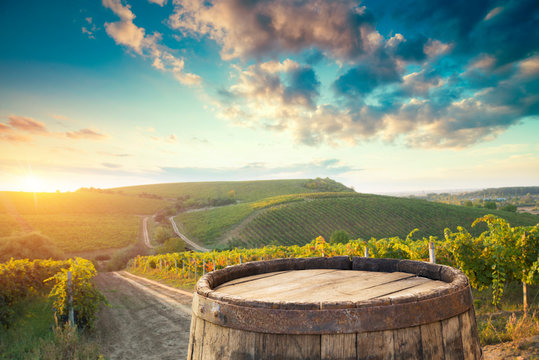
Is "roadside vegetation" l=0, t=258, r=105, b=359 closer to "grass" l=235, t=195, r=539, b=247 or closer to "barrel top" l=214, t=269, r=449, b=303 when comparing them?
"barrel top" l=214, t=269, r=449, b=303

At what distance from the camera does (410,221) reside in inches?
1919

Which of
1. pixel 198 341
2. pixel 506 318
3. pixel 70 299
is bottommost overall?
pixel 70 299

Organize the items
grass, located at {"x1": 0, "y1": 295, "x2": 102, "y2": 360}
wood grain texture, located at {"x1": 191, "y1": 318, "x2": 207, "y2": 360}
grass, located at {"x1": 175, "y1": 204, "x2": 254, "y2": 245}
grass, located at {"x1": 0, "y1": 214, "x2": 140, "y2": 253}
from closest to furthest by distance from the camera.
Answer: wood grain texture, located at {"x1": 191, "y1": 318, "x2": 207, "y2": 360} < grass, located at {"x1": 0, "y1": 295, "x2": 102, "y2": 360} < grass, located at {"x1": 0, "y1": 214, "x2": 140, "y2": 253} < grass, located at {"x1": 175, "y1": 204, "x2": 254, "y2": 245}

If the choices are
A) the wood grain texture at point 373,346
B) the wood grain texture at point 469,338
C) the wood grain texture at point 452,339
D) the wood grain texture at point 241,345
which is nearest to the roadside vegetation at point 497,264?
the wood grain texture at point 469,338

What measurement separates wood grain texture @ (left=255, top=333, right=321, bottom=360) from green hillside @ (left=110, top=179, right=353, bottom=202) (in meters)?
89.8

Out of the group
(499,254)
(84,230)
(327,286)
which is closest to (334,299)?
(327,286)

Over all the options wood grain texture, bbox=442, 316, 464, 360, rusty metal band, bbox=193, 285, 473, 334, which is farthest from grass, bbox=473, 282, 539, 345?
rusty metal band, bbox=193, 285, 473, 334

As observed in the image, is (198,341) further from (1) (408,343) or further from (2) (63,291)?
(2) (63,291)

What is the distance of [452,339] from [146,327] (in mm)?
9102

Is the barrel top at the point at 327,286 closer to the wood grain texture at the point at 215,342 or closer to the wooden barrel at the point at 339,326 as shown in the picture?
the wooden barrel at the point at 339,326

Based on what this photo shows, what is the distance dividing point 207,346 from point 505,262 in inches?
303

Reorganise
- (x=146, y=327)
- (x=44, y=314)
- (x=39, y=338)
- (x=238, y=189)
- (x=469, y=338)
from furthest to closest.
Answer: (x=238, y=189)
(x=44, y=314)
(x=146, y=327)
(x=39, y=338)
(x=469, y=338)

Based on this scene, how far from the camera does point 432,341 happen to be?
4.19 ft

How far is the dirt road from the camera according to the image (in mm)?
6633
